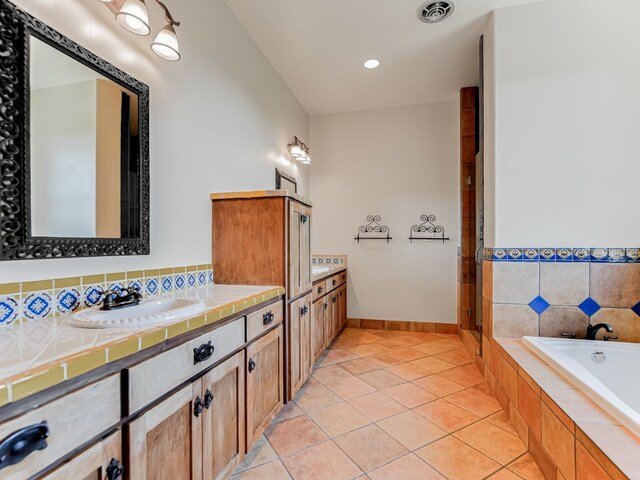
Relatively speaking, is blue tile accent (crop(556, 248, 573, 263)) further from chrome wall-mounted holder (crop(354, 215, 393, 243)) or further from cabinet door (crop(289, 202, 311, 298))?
chrome wall-mounted holder (crop(354, 215, 393, 243))

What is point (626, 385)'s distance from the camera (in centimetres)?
177

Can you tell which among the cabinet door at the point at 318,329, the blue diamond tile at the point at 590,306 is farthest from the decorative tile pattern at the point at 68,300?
the blue diamond tile at the point at 590,306

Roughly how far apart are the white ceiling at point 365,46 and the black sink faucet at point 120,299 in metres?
2.13

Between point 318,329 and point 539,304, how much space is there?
1.74 metres

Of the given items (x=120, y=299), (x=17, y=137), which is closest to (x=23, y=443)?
(x=120, y=299)

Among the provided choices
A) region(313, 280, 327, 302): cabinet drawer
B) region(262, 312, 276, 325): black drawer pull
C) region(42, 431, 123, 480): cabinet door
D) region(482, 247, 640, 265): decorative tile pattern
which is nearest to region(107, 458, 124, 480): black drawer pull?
region(42, 431, 123, 480): cabinet door

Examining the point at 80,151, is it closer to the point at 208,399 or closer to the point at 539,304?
the point at 208,399

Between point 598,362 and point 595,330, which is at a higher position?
point 595,330

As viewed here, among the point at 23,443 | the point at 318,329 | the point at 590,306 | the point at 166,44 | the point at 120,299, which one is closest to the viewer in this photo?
the point at 23,443

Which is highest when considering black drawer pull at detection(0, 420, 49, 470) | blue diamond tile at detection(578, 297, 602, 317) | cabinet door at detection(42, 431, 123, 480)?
black drawer pull at detection(0, 420, 49, 470)

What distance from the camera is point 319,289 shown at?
2.90 metres

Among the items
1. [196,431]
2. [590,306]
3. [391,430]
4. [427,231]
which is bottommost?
[391,430]

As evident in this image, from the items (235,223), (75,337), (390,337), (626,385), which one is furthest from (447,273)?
(75,337)

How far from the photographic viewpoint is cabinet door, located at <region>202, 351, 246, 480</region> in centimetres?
122
